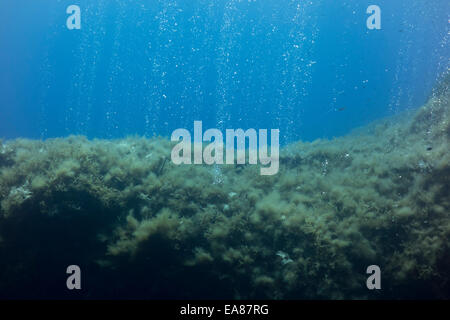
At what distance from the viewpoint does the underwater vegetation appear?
4609 mm

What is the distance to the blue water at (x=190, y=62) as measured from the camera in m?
56.1

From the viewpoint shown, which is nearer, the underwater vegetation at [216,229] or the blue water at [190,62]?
the underwater vegetation at [216,229]

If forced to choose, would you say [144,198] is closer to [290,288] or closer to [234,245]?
[234,245]

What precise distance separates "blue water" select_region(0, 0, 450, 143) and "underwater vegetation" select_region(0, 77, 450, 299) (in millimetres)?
31132

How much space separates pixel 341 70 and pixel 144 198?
12969 cm

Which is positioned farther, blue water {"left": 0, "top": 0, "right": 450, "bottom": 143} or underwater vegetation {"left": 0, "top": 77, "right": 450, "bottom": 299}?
blue water {"left": 0, "top": 0, "right": 450, "bottom": 143}

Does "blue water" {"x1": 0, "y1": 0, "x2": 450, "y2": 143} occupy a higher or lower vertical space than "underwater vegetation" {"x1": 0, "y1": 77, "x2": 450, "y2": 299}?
higher

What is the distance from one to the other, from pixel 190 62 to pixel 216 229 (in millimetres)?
127384

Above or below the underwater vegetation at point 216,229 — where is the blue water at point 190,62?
above

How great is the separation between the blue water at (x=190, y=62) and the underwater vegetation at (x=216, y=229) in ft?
102

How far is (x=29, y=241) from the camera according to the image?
548 centimetres

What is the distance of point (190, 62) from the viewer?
12275 centimetres

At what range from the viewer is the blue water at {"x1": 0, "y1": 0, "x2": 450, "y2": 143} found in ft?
184

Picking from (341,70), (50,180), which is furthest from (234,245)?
(341,70)
